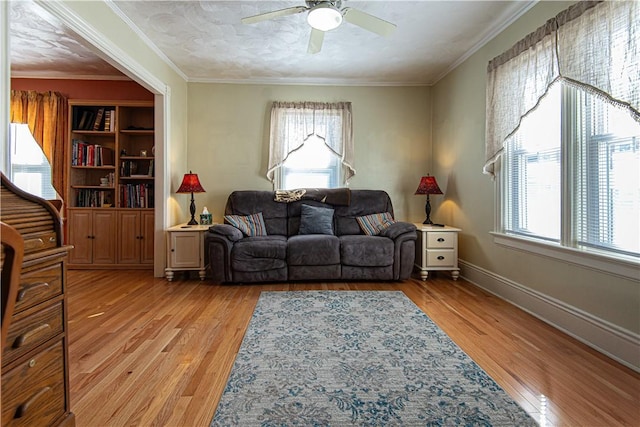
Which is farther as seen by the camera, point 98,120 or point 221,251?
point 98,120

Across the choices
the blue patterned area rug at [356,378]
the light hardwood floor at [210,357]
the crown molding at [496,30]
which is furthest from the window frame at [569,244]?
the blue patterned area rug at [356,378]

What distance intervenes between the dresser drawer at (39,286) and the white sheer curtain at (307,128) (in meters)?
3.63

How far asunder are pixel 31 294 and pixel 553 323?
10.6 feet

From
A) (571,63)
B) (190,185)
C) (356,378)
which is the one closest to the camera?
(356,378)

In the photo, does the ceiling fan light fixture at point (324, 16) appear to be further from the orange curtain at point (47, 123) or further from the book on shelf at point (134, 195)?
the orange curtain at point (47, 123)

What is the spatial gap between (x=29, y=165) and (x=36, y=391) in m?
4.64

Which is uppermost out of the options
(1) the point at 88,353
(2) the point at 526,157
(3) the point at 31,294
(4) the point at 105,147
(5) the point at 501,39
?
(5) the point at 501,39

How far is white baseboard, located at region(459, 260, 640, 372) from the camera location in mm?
2045

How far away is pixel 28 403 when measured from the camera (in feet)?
3.79

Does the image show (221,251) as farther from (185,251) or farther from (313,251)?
(313,251)

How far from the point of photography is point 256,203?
4.58 metres

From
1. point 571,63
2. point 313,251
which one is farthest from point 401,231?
point 571,63

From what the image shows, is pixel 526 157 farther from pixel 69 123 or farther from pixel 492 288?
pixel 69 123

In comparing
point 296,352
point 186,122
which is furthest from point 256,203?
point 296,352
